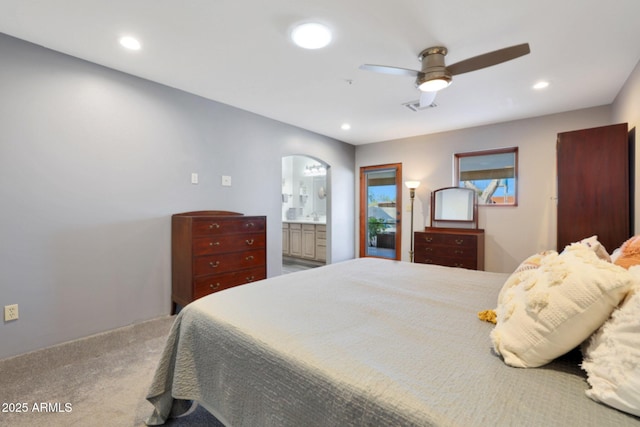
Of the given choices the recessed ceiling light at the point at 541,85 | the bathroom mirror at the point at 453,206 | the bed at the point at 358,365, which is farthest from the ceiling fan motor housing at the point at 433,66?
the bathroom mirror at the point at 453,206

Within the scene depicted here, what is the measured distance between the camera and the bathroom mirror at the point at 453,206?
4.31m

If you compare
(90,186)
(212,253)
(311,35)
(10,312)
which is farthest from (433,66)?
(10,312)

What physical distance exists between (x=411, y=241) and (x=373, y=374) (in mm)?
4266

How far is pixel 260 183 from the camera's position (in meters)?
3.80

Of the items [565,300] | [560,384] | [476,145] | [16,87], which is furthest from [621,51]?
[16,87]

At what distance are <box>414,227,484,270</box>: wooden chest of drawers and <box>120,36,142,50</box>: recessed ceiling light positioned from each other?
12.7ft

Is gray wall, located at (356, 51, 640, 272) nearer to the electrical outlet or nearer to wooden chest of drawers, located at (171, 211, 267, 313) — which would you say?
wooden chest of drawers, located at (171, 211, 267, 313)

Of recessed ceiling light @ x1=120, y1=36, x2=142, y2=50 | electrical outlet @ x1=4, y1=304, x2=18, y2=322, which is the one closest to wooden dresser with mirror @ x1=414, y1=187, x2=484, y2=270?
recessed ceiling light @ x1=120, y1=36, x2=142, y2=50

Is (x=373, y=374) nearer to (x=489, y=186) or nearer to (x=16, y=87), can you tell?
(x=16, y=87)

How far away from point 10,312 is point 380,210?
15.7 feet

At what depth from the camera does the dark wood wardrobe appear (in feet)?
8.15

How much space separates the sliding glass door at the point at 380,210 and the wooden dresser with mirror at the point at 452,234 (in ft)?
2.24

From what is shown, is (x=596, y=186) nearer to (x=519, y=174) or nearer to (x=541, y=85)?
(x=541, y=85)

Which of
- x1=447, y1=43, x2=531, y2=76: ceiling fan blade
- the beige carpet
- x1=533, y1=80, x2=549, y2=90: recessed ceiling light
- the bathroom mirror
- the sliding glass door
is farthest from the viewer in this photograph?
the sliding glass door
